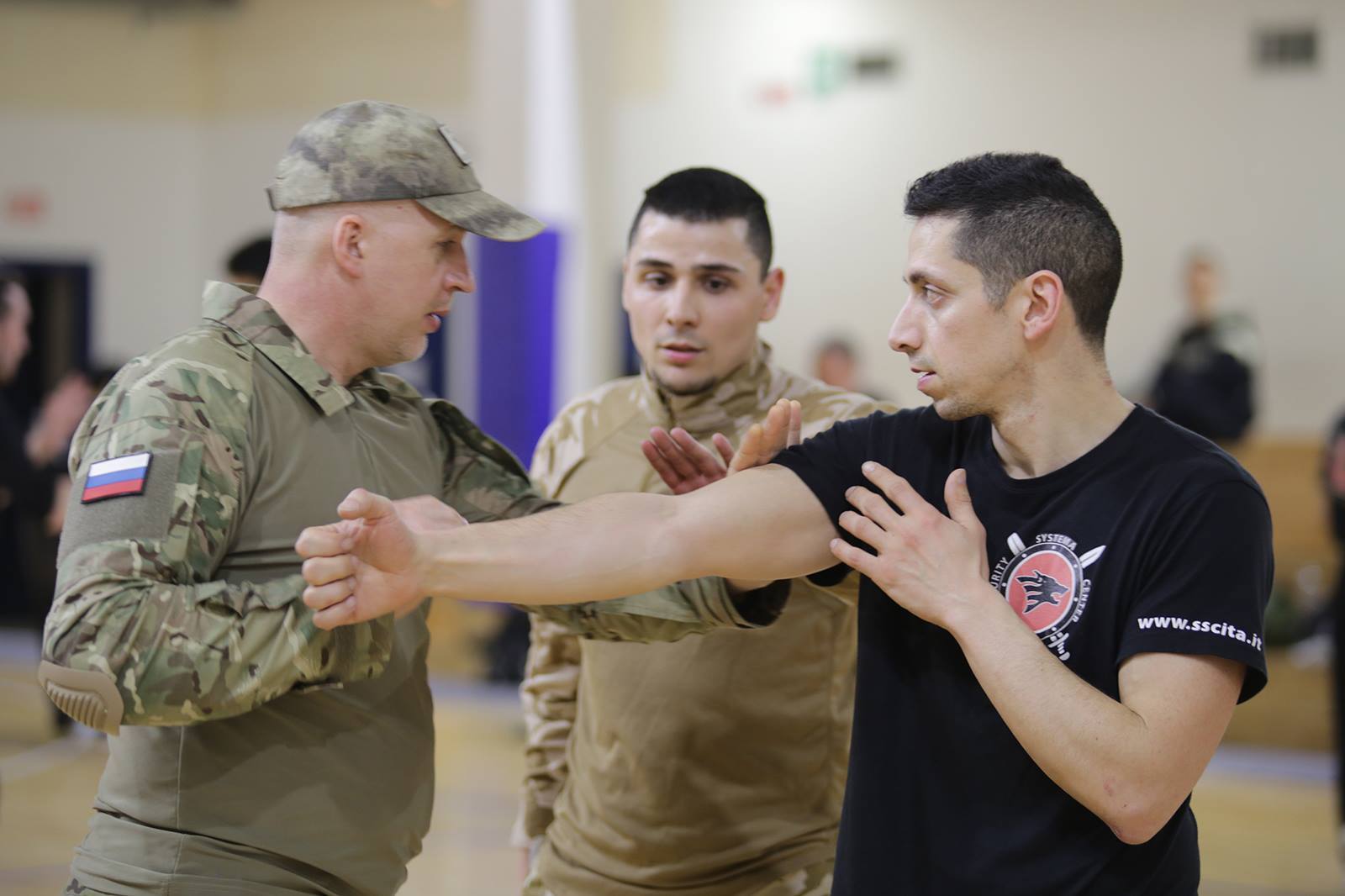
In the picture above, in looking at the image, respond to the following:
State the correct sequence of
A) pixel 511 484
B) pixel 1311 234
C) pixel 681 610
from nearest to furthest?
pixel 681 610, pixel 511 484, pixel 1311 234

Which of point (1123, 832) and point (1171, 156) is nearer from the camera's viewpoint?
point (1123, 832)

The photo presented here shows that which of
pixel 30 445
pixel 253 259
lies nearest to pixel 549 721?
pixel 253 259

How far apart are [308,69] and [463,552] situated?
38.7 ft

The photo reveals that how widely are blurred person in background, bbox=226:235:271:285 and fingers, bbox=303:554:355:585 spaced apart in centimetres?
250

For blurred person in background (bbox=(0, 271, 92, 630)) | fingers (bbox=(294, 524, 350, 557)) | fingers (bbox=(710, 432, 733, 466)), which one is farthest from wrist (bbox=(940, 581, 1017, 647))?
blurred person in background (bbox=(0, 271, 92, 630))

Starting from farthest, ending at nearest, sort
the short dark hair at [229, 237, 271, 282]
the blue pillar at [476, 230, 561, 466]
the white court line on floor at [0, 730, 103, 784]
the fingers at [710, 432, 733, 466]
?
the white court line on floor at [0, 730, 103, 784], the blue pillar at [476, 230, 561, 466], the short dark hair at [229, 237, 271, 282], the fingers at [710, 432, 733, 466]

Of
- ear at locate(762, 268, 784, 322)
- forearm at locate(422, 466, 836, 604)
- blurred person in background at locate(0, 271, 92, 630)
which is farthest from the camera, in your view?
blurred person in background at locate(0, 271, 92, 630)

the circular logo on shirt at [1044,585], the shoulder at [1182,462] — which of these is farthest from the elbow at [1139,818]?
the shoulder at [1182,462]

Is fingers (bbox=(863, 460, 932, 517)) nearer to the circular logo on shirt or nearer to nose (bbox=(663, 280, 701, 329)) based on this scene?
the circular logo on shirt

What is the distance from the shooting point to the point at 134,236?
12742 mm

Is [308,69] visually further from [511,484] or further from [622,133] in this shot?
[511,484]

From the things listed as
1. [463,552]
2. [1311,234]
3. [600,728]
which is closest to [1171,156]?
[1311,234]

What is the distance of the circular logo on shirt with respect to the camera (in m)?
1.92

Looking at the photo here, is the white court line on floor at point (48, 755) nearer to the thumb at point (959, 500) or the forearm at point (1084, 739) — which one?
the thumb at point (959, 500)
